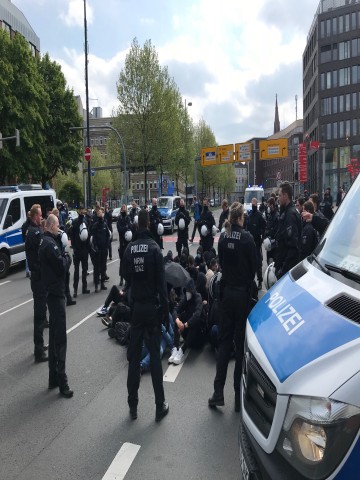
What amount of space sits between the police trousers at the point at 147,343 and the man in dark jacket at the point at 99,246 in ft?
21.3

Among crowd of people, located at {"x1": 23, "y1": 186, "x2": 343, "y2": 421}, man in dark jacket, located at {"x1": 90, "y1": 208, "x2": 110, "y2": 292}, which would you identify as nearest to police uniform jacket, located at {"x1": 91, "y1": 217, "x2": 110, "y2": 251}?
man in dark jacket, located at {"x1": 90, "y1": 208, "x2": 110, "y2": 292}

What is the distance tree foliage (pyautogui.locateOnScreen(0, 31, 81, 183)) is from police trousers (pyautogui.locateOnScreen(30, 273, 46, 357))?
23777 millimetres

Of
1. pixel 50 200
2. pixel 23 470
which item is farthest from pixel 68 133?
pixel 23 470

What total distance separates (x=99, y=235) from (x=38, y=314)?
475 centimetres

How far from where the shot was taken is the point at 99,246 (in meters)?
11.0

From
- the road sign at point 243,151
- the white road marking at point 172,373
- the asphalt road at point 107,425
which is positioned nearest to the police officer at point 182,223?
the asphalt road at point 107,425

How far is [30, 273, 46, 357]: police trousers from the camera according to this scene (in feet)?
20.7

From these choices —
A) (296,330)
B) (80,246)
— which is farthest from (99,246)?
(296,330)

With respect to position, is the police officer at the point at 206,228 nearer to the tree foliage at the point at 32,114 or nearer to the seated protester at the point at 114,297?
the seated protester at the point at 114,297

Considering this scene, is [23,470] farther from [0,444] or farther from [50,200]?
[50,200]

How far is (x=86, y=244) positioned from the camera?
10.8 meters

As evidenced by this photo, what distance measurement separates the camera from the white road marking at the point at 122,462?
354 cm

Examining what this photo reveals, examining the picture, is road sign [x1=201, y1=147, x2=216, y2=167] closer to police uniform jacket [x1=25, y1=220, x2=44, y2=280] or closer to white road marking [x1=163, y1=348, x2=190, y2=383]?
police uniform jacket [x1=25, y1=220, x2=44, y2=280]

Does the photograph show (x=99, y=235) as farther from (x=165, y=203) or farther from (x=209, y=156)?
(x=209, y=156)
